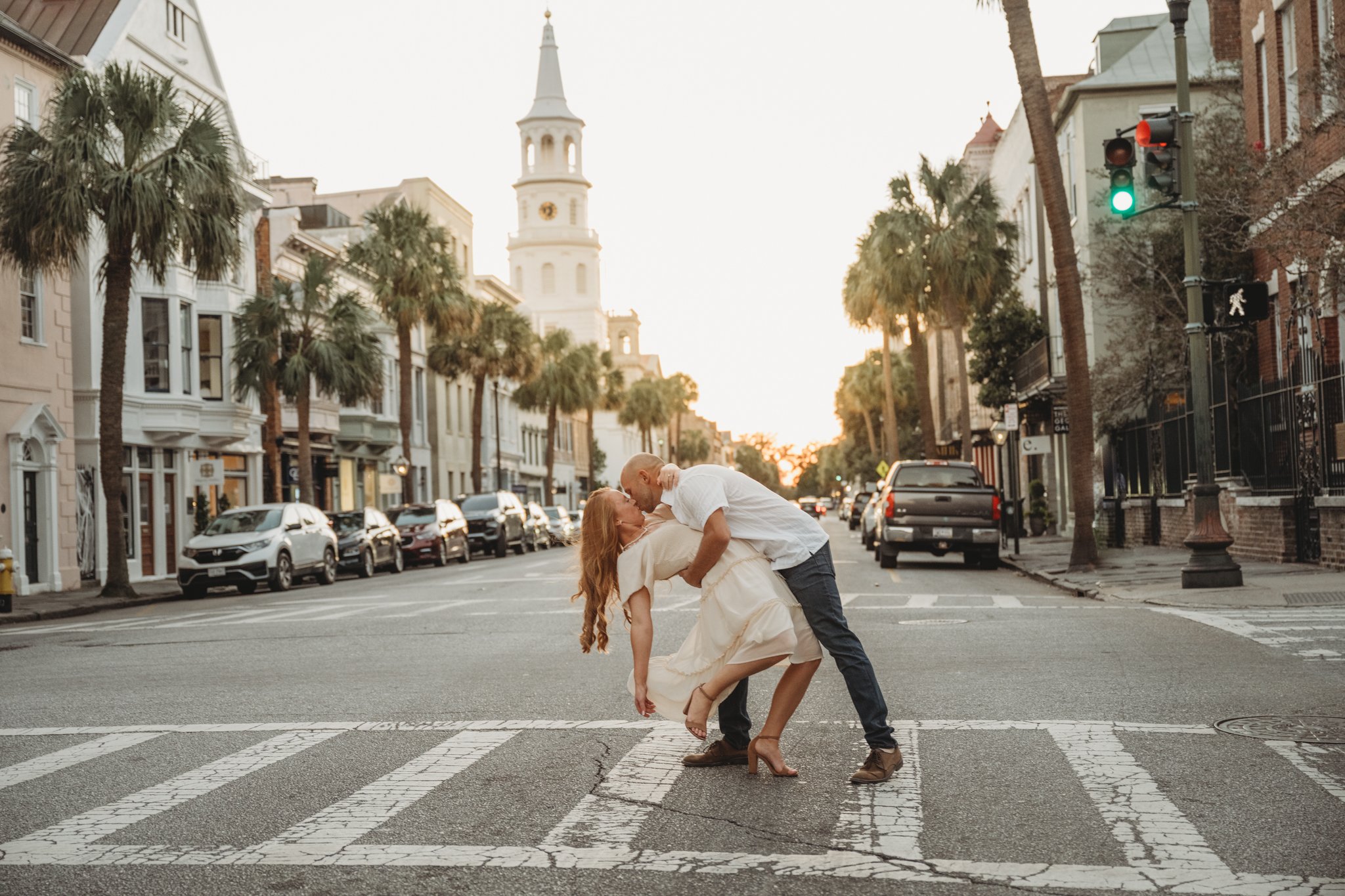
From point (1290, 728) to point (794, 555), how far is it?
3.05m

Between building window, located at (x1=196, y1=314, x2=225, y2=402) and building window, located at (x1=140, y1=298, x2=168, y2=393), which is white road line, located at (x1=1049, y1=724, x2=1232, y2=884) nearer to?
building window, located at (x1=140, y1=298, x2=168, y2=393)

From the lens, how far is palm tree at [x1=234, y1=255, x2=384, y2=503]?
119 feet

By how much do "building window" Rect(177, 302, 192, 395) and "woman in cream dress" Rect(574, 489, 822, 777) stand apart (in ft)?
105

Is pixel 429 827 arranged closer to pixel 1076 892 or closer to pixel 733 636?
pixel 733 636

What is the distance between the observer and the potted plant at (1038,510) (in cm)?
3919

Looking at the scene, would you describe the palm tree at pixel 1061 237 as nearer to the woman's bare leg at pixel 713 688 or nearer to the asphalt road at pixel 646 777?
the asphalt road at pixel 646 777

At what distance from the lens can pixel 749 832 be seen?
5.66 m

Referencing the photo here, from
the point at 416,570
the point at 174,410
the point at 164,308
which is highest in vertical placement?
the point at 164,308

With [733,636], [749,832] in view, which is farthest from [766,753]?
[749,832]

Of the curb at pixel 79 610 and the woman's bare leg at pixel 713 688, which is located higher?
the woman's bare leg at pixel 713 688

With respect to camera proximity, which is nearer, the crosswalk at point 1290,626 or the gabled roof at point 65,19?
the crosswalk at point 1290,626

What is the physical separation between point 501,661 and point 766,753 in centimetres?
573

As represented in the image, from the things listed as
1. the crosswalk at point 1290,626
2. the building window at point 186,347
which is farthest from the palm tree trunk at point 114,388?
the crosswalk at point 1290,626

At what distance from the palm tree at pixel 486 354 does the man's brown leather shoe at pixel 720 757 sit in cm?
4456
